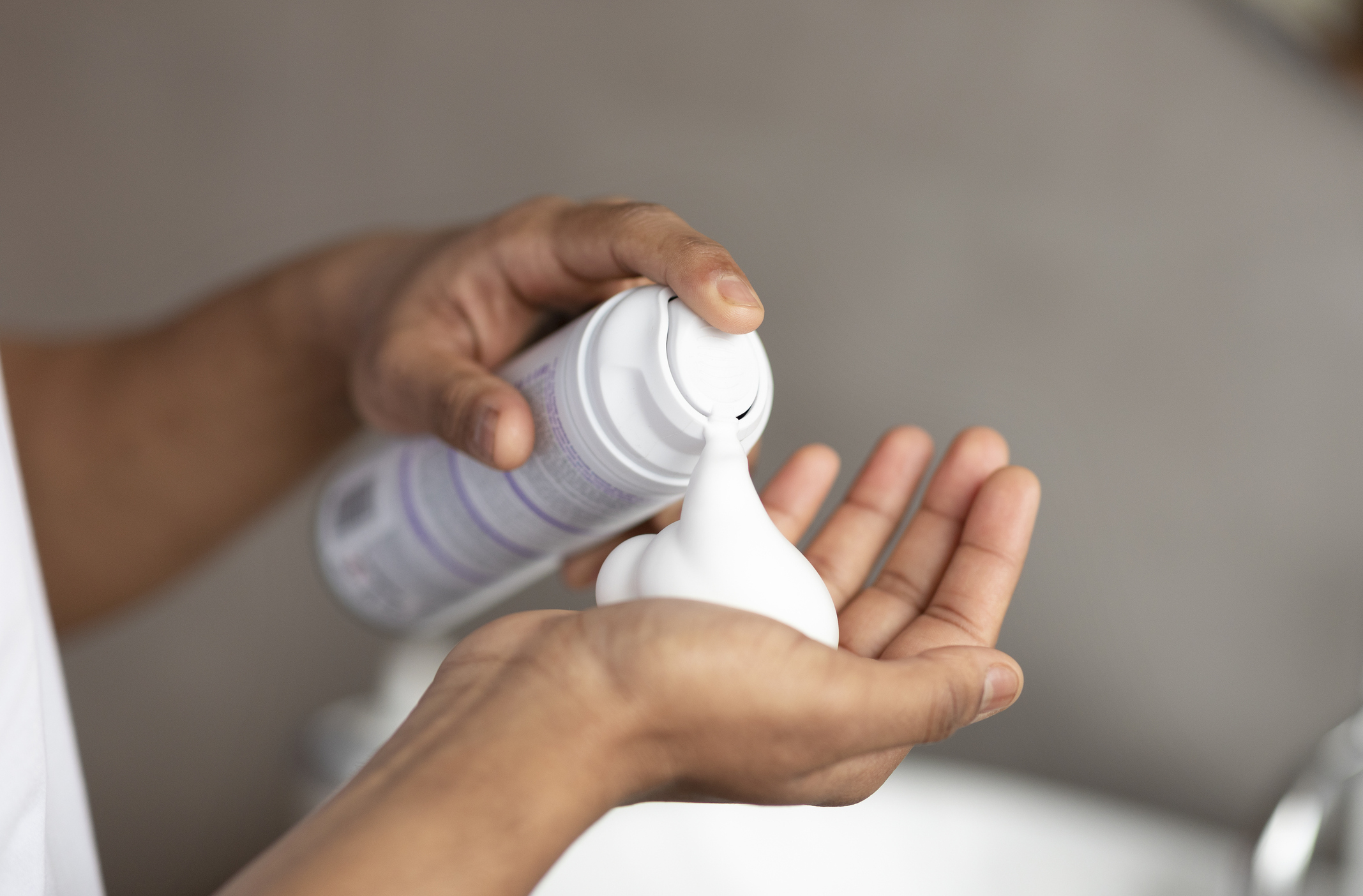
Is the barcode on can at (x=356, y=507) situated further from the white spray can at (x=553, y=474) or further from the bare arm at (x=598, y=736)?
the bare arm at (x=598, y=736)

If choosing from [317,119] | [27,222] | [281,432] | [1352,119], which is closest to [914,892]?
[281,432]

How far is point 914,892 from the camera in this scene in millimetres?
868

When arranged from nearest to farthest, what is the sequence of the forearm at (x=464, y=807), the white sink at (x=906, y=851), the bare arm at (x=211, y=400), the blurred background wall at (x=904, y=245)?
the forearm at (x=464, y=807) < the bare arm at (x=211, y=400) < the white sink at (x=906, y=851) < the blurred background wall at (x=904, y=245)

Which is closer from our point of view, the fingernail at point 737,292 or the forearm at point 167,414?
the fingernail at point 737,292

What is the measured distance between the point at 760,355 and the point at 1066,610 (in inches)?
33.7

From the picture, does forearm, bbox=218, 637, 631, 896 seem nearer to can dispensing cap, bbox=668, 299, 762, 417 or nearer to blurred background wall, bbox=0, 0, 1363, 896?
can dispensing cap, bbox=668, 299, 762, 417

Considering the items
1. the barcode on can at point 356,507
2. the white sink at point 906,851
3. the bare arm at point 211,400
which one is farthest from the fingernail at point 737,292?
the white sink at point 906,851

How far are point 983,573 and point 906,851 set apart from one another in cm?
47

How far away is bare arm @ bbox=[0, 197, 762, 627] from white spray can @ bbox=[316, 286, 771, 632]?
78mm

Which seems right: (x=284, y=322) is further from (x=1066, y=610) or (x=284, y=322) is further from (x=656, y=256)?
(x=1066, y=610)

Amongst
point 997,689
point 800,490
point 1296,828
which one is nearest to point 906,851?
point 1296,828

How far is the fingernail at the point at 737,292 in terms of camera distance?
0.45 m

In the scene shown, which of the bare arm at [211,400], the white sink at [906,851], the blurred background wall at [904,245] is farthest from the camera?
the blurred background wall at [904,245]

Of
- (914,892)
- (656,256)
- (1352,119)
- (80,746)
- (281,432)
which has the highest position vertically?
(1352,119)
